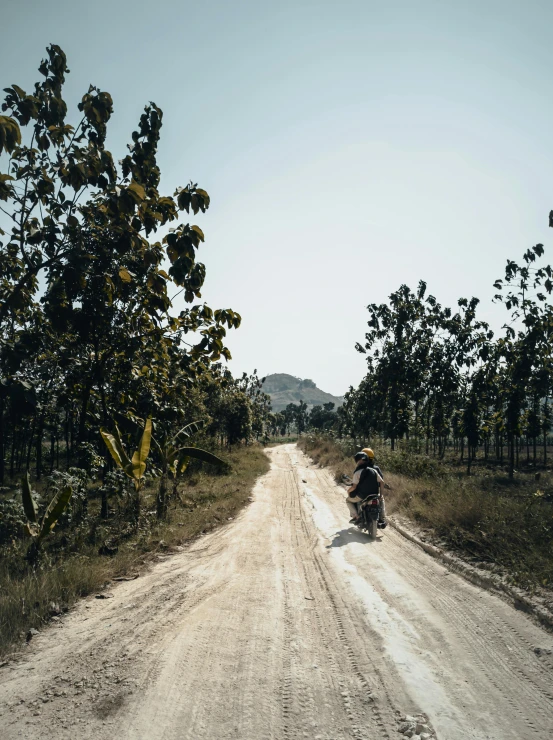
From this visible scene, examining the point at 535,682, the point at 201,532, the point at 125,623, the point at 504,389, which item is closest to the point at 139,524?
the point at 201,532

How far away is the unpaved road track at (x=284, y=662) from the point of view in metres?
3.32

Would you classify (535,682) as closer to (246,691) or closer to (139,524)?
(246,691)

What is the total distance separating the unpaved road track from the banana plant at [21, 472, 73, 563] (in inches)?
57.5

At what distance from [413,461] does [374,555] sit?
10850 millimetres

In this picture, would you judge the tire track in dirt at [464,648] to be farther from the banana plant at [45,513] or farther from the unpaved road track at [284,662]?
the banana plant at [45,513]

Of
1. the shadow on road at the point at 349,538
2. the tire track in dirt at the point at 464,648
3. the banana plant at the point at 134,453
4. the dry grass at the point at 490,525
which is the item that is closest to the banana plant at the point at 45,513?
the banana plant at the point at 134,453

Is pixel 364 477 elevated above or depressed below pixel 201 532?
above

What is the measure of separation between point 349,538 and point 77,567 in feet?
18.5

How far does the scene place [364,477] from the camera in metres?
10.3

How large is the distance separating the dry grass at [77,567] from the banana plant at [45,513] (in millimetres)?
256

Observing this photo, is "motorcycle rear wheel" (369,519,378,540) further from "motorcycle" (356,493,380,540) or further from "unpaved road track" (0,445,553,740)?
"unpaved road track" (0,445,553,740)

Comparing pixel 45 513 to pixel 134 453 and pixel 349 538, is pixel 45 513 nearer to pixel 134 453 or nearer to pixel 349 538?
pixel 134 453

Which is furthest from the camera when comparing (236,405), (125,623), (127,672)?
(236,405)

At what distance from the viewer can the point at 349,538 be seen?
955cm
